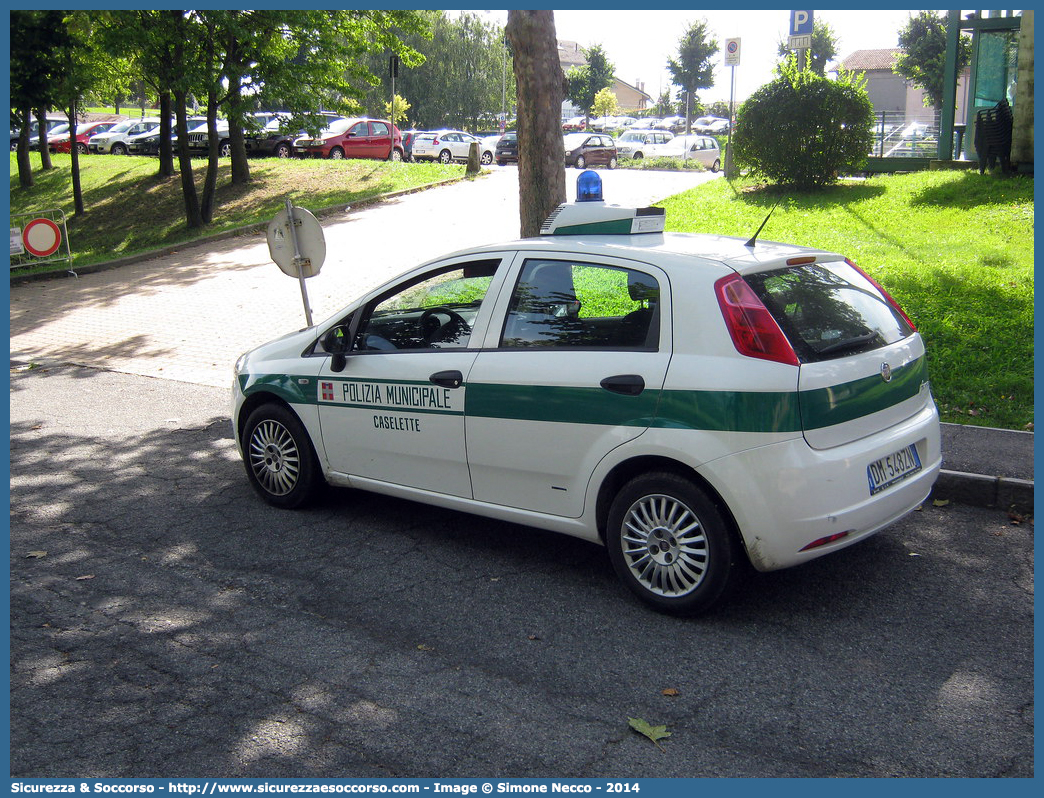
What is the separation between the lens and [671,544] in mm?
4555

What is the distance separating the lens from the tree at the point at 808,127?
17109mm

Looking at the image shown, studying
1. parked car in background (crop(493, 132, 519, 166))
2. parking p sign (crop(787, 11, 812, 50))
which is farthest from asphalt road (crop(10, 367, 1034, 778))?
parked car in background (crop(493, 132, 519, 166))

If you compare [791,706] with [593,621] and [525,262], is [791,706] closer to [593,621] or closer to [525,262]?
[593,621]

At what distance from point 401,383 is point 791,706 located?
8.92ft

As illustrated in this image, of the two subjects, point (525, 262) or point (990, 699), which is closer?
point (990, 699)

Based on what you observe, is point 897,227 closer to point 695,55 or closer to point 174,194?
point 174,194

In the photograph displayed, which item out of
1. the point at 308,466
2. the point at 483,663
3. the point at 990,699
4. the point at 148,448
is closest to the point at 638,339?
the point at 483,663

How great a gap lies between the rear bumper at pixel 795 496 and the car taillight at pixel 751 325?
402 millimetres

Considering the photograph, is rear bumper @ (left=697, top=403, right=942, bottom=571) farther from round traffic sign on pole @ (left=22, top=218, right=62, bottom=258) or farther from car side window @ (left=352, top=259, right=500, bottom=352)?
round traffic sign on pole @ (left=22, top=218, right=62, bottom=258)

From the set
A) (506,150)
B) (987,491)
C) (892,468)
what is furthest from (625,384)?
(506,150)

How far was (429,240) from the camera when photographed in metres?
18.2

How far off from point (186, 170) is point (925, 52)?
4694 centimetres

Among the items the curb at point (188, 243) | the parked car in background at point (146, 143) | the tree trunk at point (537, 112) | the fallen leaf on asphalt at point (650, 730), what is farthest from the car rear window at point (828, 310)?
the parked car in background at point (146, 143)

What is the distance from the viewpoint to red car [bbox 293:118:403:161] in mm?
33250
